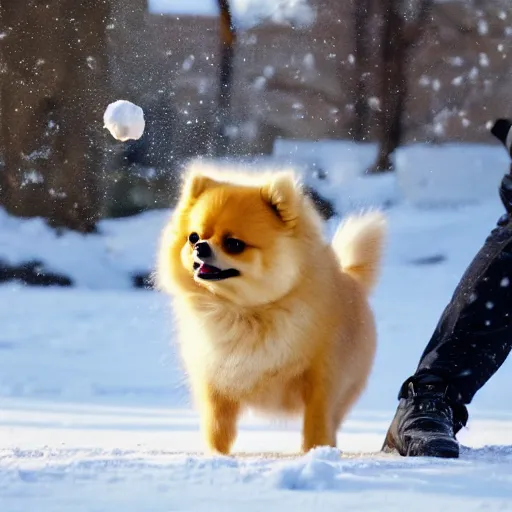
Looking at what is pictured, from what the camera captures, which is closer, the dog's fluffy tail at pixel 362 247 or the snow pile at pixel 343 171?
the dog's fluffy tail at pixel 362 247

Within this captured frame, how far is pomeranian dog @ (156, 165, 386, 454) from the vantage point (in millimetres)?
2160

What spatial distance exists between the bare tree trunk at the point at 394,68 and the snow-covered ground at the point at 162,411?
23.1 inches

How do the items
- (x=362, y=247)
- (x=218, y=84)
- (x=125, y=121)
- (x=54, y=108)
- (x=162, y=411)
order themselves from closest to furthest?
1. (x=362, y=247)
2. (x=125, y=121)
3. (x=162, y=411)
4. (x=54, y=108)
5. (x=218, y=84)

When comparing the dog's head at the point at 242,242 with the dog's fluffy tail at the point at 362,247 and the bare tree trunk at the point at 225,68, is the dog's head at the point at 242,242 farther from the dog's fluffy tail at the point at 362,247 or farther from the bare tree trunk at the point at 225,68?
the bare tree trunk at the point at 225,68

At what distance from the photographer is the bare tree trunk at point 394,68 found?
25.5 feet

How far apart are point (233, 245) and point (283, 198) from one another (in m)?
0.17

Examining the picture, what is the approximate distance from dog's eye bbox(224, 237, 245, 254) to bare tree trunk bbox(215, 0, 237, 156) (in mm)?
5452

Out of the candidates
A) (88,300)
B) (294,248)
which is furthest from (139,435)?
(88,300)

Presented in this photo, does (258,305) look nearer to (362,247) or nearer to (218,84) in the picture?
(362,247)

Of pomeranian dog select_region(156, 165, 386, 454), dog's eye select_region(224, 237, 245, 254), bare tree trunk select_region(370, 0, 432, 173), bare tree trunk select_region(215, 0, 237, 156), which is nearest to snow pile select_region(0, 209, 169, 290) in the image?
bare tree trunk select_region(215, 0, 237, 156)

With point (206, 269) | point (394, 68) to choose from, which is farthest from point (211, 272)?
point (394, 68)

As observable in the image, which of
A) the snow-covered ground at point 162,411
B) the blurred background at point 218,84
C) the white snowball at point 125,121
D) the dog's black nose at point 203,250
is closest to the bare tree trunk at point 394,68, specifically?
the blurred background at point 218,84

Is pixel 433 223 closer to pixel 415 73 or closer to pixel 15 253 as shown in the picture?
pixel 415 73

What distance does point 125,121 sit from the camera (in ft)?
9.90
